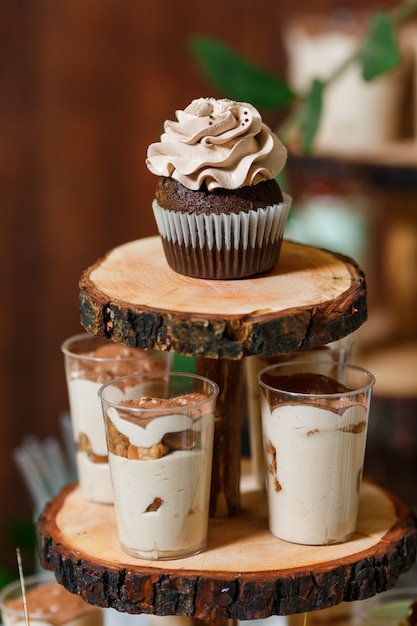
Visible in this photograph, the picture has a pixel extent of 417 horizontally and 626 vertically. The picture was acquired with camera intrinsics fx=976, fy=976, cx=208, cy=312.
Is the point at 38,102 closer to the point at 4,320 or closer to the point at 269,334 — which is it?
the point at 4,320

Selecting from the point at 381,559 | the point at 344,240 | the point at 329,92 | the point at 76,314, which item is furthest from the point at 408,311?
the point at 381,559

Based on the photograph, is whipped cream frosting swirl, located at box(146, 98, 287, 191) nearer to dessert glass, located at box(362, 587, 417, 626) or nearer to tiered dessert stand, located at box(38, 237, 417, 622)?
tiered dessert stand, located at box(38, 237, 417, 622)

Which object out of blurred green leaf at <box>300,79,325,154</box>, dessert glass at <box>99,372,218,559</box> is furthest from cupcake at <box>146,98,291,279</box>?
blurred green leaf at <box>300,79,325,154</box>

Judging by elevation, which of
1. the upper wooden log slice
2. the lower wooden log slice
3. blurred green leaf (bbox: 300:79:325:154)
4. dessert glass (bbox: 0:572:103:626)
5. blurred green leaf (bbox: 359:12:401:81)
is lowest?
dessert glass (bbox: 0:572:103:626)

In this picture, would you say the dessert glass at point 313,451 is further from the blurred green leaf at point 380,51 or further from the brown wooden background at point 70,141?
the brown wooden background at point 70,141

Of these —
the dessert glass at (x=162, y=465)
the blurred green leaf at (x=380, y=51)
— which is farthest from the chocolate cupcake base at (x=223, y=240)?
the blurred green leaf at (x=380, y=51)

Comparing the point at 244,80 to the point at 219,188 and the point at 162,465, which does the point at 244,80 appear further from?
the point at 162,465
